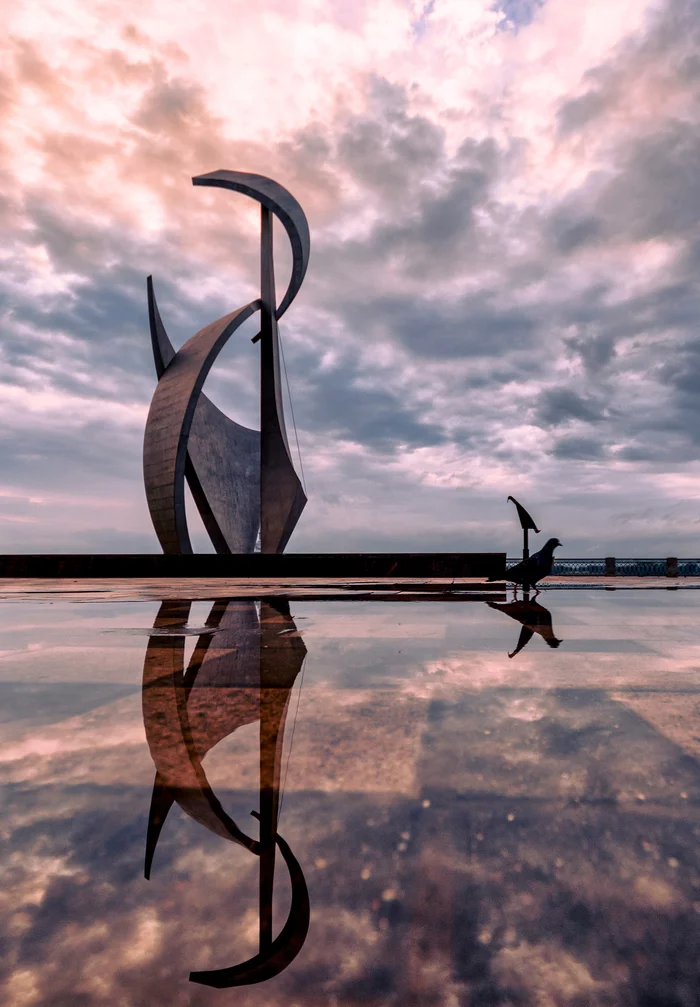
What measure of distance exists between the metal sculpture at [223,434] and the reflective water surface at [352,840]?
26905mm

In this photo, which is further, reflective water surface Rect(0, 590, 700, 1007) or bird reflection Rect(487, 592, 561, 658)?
bird reflection Rect(487, 592, 561, 658)

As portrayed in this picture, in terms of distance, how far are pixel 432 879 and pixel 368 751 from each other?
2.23 ft

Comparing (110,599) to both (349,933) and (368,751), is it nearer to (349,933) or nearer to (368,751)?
(368,751)

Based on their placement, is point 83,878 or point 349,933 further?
point 83,878

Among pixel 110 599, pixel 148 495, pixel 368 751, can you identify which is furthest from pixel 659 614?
pixel 148 495

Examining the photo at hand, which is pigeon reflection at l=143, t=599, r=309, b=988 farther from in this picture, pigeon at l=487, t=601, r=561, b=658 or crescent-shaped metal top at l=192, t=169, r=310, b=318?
crescent-shaped metal top at l=192, t=169, r=310, b=318

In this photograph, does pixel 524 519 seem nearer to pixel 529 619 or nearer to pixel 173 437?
pixel 529 619

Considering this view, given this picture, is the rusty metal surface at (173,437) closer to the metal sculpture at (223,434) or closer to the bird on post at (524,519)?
the metal sculpture at (223,434)

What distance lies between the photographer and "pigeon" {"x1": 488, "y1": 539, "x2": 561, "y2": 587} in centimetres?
927

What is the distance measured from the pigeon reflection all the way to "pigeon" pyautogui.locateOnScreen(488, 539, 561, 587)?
587 centimetres

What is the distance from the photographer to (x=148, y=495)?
29.3 meters

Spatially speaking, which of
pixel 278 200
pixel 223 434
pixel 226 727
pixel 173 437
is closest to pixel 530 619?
pixel 226 727

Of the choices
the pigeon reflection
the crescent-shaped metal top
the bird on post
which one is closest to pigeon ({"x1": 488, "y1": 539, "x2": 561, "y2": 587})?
the bird on post

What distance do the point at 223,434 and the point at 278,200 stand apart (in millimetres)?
14178
